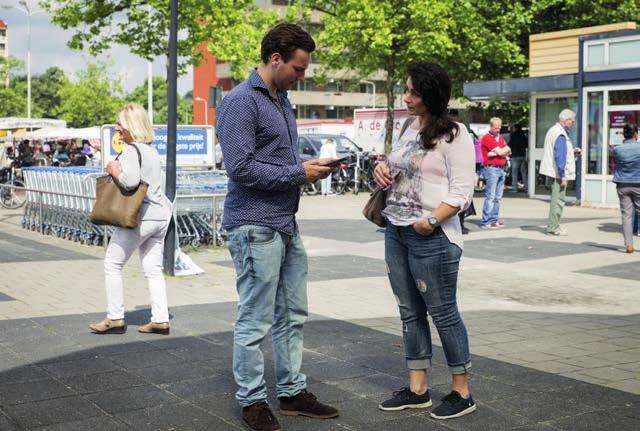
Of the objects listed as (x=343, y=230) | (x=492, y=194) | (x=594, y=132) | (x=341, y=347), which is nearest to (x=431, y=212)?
(x=341, y=347)

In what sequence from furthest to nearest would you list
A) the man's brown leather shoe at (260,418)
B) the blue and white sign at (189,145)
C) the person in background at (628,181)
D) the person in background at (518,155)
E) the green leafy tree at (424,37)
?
1. the green leafy tree at (424,37)
2. the person in background at (518,155)
3. the blue and white sign at (189,145)
4. the person in background at (628,181)
5. the man's brown leather shoe at (260,418)

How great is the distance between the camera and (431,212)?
15.0 feet

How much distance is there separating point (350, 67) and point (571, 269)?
24.2 m

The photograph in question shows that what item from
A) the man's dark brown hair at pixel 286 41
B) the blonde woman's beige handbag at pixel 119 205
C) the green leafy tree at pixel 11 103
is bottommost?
the blonde woman's beige handbag at pixel 119 205

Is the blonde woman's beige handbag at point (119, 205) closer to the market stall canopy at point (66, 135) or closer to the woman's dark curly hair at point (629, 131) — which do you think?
the woman's dark curly hair at point (629, 131)

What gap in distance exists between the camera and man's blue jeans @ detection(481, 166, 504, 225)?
51.5ft

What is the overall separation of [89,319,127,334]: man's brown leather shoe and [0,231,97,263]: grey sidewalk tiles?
521 cm

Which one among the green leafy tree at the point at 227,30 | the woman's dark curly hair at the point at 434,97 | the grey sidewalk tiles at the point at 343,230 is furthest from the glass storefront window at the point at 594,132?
the woman's dark curly hair at the point at 434,97

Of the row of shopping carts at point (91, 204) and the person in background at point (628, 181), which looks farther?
the row of shopping carts at point (91, 204)

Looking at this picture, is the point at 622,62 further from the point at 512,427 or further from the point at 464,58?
the point at 512,427

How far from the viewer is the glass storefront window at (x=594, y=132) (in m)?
20.4

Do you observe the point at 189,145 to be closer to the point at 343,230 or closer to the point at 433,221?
the point at 343,230

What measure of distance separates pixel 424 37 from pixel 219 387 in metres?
26.6

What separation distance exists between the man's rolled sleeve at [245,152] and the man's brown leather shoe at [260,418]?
1.07m
